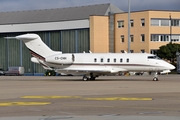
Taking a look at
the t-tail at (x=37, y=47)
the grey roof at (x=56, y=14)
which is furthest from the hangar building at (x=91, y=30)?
the t-tail at (x=37, y=47)

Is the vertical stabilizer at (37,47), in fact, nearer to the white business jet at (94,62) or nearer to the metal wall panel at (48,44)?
the white business jet at (94,62)

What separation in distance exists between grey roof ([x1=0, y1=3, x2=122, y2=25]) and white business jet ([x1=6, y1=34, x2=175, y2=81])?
36.2m

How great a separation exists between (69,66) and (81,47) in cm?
3727

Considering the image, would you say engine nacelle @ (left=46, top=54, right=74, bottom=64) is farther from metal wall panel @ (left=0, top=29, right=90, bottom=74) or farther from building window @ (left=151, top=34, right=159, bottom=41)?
metal wall panel @ (left=0, top=29, right=90, bottom=74)

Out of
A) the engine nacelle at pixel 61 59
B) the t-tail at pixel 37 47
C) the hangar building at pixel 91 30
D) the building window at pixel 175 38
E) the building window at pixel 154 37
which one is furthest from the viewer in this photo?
the building window at pixel 175 38

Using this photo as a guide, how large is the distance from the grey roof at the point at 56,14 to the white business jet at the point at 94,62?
3619 cm

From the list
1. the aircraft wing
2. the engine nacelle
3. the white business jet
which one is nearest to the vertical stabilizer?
the white business jet

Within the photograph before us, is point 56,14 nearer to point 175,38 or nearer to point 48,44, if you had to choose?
Answer: point 48,44

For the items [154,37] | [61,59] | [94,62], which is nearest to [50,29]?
[154,37]

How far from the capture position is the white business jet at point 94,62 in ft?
144

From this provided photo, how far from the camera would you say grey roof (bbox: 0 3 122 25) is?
3386 inches

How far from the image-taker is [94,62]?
46562 mm

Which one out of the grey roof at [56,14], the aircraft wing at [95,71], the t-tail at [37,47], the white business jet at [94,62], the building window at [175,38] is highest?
the grey roof at [56,14]

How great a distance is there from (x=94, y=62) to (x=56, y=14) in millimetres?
44738
